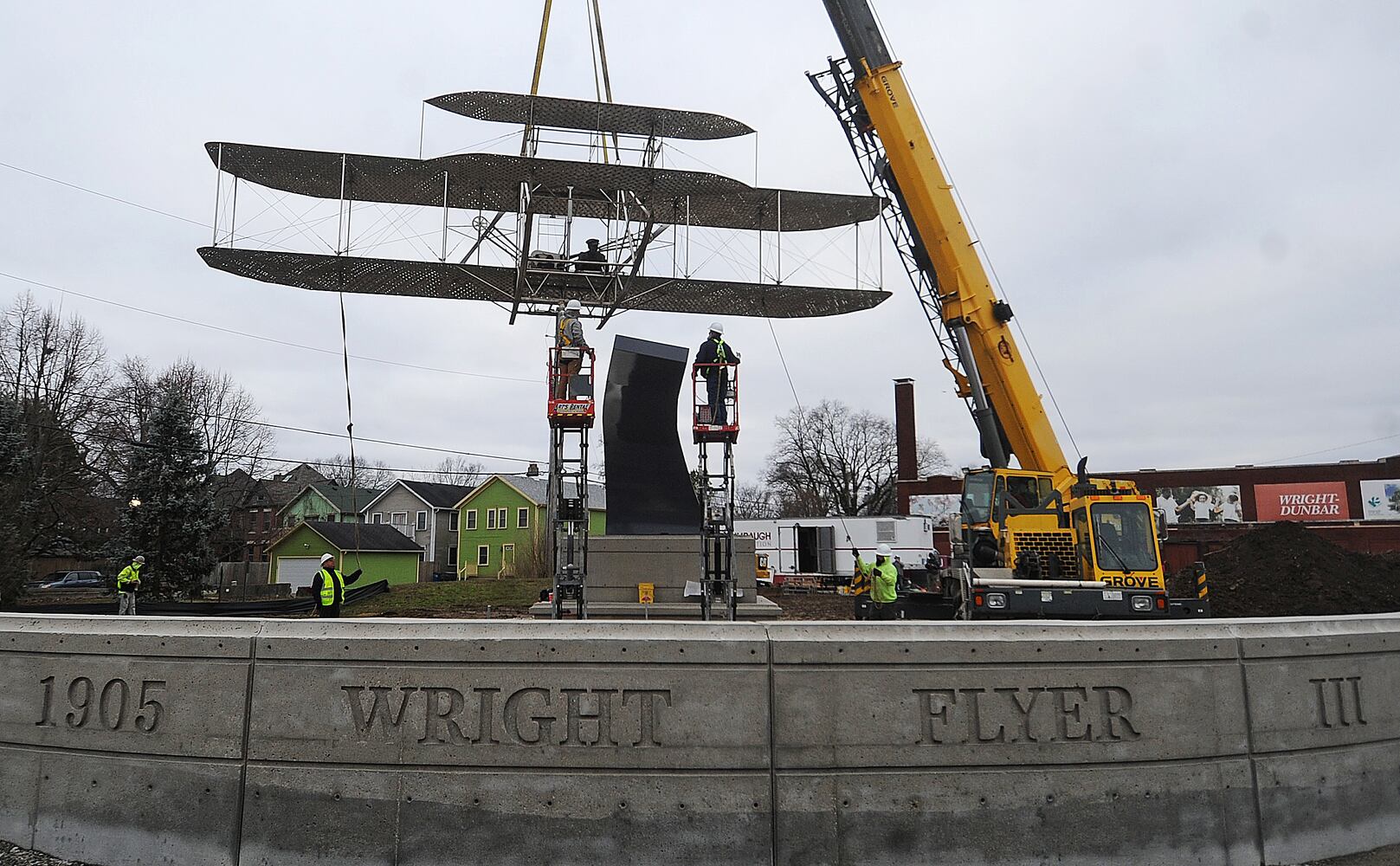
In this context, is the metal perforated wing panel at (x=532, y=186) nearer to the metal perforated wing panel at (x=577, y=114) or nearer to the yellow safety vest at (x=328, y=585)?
the metal perforated wing panel at (x=577, y=114)

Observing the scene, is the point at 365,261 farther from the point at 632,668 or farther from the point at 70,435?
the point at 70,435

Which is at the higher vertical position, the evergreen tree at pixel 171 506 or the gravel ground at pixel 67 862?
the evergreen tree at pixel 171 506

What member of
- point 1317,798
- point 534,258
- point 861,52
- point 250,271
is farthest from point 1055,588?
point 250,271

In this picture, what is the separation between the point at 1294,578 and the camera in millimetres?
20531

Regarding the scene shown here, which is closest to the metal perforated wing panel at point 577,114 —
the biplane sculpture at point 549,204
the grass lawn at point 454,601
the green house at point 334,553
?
the biplane sculpture at point 549,204

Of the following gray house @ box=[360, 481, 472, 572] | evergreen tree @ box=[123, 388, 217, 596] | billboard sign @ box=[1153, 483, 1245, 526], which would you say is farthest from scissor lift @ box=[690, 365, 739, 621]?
gray house @ box=[360, 481, 472, 572]

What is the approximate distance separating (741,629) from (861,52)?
46.0ft

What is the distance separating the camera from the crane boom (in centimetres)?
1463

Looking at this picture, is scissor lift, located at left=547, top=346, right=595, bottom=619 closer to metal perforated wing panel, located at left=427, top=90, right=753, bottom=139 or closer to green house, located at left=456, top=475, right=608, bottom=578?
metal perforated wing panel, located at left=427, top=90, right=753, bottom=139

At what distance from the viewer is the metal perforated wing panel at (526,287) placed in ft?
58.9

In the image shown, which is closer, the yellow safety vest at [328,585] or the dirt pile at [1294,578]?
the yellow safety vest at [328,585]

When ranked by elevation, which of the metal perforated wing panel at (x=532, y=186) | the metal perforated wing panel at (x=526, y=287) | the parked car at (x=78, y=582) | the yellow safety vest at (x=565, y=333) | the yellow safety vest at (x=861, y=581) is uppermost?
the metal perforated wing panel at (x=532, y=186)

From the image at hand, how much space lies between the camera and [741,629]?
4.52 meters

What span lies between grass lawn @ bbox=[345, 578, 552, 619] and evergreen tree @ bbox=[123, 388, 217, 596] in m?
13.9
